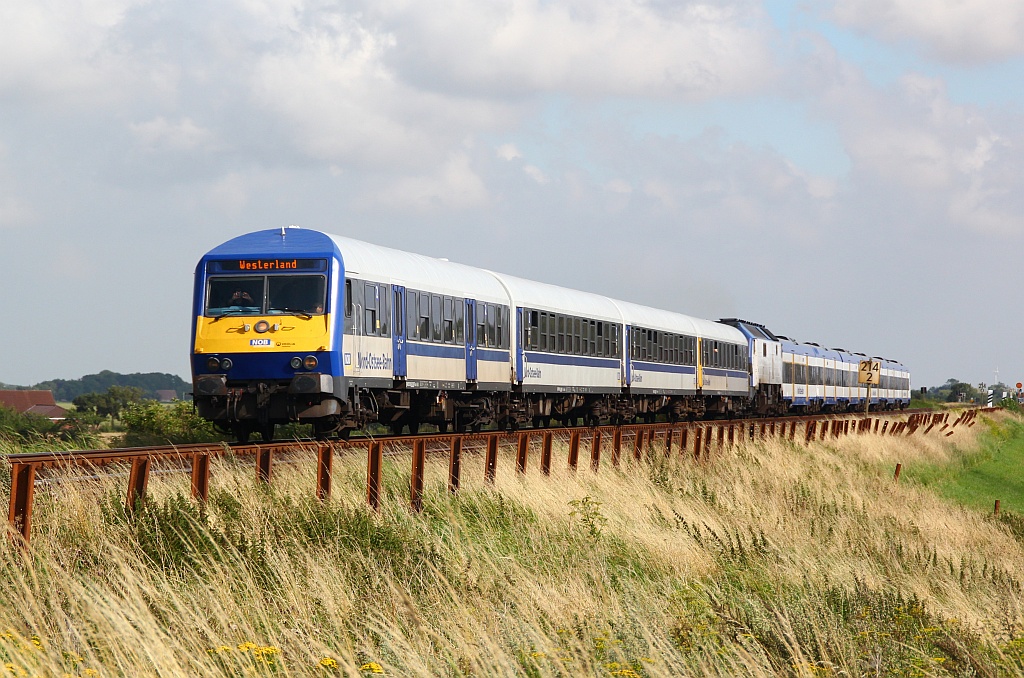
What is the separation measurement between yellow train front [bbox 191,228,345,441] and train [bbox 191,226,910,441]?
2 cm

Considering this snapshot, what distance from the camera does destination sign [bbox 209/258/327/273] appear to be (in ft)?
63.2

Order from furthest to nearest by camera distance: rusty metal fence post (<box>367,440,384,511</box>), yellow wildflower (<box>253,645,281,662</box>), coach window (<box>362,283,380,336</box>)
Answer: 1. coach window (<box>362,283,380,336</box>)
2. rusty metal fence post (<box>367,440,384,511</box>)
3. yellow wildflower (<box>253,645,281,662</box>)

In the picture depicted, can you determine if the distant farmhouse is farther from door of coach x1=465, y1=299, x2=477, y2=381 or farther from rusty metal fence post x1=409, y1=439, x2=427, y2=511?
rusty metal fence post x1=409, y1=439, x2=427, y2=511

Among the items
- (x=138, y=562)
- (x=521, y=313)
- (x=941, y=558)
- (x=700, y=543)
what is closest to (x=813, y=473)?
(x=521, y=313)

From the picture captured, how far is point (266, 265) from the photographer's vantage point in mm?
19547

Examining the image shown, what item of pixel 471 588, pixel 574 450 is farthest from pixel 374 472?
pixel 574 450

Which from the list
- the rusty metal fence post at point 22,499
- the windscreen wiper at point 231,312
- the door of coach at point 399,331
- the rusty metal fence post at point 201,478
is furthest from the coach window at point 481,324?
the rusty metal fence post at point 22,499

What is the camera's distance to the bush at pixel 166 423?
24.0m

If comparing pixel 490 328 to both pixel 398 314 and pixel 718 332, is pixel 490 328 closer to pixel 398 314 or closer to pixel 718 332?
pixel 398 314

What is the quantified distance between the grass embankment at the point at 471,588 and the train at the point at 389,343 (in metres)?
4.11

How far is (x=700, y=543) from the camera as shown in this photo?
1388cm

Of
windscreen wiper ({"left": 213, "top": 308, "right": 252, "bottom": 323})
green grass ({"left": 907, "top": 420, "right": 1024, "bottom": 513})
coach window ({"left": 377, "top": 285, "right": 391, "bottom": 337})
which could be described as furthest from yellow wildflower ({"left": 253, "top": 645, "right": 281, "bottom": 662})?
green grass ({"left": 907, "top": 420, "right": 1024, "bottom": 513})

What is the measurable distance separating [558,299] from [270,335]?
1259 cm

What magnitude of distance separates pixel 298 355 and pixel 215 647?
452 inches
